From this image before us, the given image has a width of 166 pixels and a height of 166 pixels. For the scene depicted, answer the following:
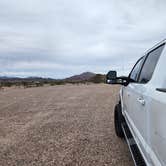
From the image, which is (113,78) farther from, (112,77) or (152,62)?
(152,62)

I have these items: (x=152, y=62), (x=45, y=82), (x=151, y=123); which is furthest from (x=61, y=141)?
(x=45, y=82)

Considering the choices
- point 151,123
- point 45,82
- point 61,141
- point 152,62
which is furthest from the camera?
point 45,82

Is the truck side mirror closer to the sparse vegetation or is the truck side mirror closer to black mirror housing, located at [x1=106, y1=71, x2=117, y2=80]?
black mirror housing, located at [x1=106, y1=71, x2=117, y2=80]

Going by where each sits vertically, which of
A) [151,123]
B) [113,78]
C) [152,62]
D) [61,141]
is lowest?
[61,141]

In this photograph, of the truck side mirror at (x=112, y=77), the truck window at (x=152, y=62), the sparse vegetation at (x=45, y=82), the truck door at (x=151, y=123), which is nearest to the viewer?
the truck door at (x=151, y=123)

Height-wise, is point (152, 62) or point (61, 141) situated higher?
point (152, 62)

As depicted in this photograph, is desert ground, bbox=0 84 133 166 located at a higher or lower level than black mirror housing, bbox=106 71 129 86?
lower

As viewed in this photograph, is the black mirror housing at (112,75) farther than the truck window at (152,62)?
Yes

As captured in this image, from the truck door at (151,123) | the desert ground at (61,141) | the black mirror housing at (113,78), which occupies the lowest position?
the desert ground at (61,141)

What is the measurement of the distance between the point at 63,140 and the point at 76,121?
7.65ft

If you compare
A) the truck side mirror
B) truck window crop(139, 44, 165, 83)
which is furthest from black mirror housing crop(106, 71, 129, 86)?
truck window crop(139, 44, 165, 83)

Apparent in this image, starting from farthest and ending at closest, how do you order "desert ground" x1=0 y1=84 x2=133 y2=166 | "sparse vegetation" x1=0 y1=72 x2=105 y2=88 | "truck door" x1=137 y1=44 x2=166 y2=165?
"sparse vegetation" x1=0 y1=72 x2=105 y2=88
"desert ground" x1=0 y1=84 x2=133 y2=166
"truck door" x1=137 y1=44 x2=166 y2=165

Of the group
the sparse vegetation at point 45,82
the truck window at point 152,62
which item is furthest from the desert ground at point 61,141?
the sparse vegetation at point 45,82

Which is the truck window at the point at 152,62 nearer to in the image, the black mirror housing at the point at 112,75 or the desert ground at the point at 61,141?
the black mirror housing at the point at 112,75
